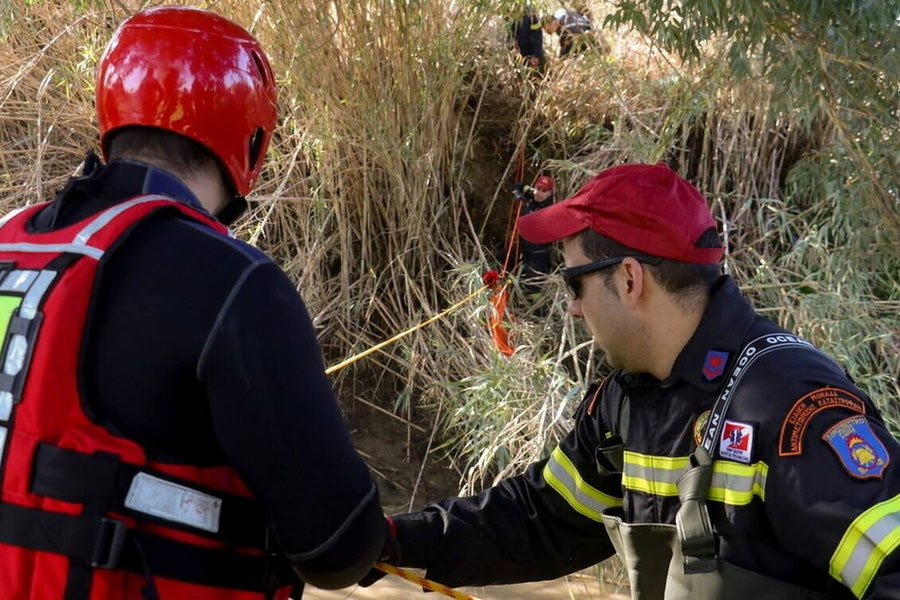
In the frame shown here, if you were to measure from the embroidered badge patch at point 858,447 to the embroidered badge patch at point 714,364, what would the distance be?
1.01 feet

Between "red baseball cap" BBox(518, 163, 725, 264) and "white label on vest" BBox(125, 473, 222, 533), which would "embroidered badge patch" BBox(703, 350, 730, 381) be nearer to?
"red baseball cap" BBox(518, 163, 725, 264)

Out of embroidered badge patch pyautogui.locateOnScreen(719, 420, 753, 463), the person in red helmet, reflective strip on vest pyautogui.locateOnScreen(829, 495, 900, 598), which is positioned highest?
embroidered badge patch pyautogui.locateOnScreen(719, 420, 753, 463)

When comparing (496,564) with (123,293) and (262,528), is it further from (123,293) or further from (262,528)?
(123,293)

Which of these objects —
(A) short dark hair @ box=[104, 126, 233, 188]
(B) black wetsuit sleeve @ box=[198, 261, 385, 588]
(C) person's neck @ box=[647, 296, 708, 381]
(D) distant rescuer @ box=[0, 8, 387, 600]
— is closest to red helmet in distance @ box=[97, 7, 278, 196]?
(A) short dark hair @ box=[104, 126, 233, 188]

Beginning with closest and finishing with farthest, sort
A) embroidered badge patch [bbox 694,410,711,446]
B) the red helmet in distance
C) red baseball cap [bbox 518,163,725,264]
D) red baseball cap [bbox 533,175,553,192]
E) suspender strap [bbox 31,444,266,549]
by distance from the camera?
suspender strap [bbox 31,444,266,549]
the red helmet in distance
embroidered badge patch [bbox 694,410,711,446]
red baseball cap [bbox 518,163,725,264]
red baseball cap [bbox 533,175,553,192]

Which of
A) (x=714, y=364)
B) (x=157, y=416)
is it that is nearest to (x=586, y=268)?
(x=714, y=364)

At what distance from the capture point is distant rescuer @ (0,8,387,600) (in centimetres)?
151

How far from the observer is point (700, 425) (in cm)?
207

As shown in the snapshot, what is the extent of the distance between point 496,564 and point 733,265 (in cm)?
444

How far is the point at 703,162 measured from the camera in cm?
717

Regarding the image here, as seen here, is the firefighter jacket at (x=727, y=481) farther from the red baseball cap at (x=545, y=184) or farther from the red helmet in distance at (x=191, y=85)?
the red baseball cap at (x=545, y=184)

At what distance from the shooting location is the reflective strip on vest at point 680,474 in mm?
1888

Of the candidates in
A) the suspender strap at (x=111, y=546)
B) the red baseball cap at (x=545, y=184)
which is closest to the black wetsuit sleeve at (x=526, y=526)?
the suspender strap at (x=111, y=546)

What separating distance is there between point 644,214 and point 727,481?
0.57 meters
